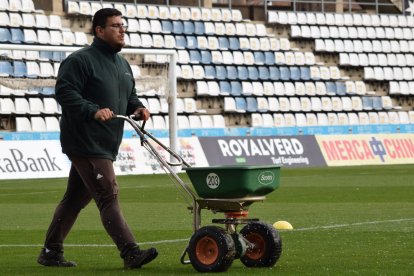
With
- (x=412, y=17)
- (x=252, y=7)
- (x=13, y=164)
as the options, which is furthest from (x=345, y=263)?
(x=412, y=17)

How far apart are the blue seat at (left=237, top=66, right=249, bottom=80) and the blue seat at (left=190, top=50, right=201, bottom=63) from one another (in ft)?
6.42

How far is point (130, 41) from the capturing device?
1592 inches

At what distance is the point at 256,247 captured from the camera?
984 cm

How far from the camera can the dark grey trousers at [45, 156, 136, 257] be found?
9812 millimetres

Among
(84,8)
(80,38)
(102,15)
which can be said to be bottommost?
(102,15)

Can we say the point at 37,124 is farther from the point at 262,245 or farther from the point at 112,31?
the point at 262,245

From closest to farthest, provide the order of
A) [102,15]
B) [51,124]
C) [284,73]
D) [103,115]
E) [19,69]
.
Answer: [103,115]
[102,15]
[19,69]
[51,124]
[284,73]

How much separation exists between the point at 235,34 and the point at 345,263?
115 ft

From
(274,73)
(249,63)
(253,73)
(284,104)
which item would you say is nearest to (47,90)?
(253,73)

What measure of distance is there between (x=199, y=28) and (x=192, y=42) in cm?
103

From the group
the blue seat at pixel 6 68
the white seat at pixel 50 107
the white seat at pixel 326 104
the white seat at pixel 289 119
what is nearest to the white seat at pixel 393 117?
the white seat at pixel 326 104

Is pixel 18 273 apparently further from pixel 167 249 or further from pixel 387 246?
pixel 387 246

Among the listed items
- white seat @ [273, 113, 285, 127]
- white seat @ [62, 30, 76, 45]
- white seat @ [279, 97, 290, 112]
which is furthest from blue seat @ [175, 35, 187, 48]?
white seat @ [62, 30, 76, 45]

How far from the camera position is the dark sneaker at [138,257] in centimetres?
962
